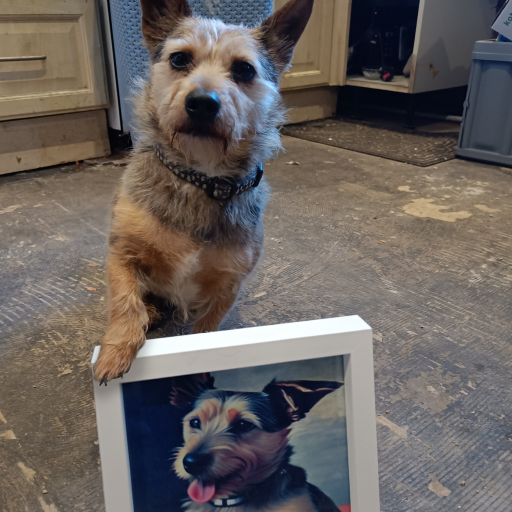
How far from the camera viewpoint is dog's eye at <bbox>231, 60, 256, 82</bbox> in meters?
1.08

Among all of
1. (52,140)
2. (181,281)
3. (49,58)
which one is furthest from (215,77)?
(52,140)

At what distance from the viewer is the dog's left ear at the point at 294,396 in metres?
0.72

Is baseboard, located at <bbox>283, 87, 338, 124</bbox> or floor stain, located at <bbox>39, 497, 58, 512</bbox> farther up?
baseboard, located at <bbox>283, 87, 338, 124</bbox>

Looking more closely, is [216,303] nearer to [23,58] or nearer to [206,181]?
[206,181]

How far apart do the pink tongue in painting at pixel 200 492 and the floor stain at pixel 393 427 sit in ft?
1.75

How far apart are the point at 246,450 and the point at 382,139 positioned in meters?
3.16

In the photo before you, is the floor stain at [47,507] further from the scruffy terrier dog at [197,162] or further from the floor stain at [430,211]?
the floor stain at [430,211]

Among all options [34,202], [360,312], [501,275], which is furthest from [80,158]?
[501,275]

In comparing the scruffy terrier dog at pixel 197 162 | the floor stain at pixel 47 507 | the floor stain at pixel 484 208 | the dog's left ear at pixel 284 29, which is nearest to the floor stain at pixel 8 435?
the floor stain at pixel 47 507

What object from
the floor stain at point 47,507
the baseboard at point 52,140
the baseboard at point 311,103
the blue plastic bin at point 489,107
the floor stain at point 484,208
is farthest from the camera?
the baseboard at point 311,103

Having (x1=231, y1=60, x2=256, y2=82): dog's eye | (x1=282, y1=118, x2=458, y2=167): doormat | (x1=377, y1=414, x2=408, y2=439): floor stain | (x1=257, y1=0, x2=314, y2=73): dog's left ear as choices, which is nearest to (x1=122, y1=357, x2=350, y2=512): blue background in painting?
(x1=377, y1=414, x2=408, y2=439): floor stain

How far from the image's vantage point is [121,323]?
0.87 meters

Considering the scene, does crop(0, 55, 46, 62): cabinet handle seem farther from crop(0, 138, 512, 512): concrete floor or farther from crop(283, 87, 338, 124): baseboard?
crop(283, 87, 338, 124): baseboard

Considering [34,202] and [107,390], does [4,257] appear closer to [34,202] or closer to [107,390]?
[34,202]
